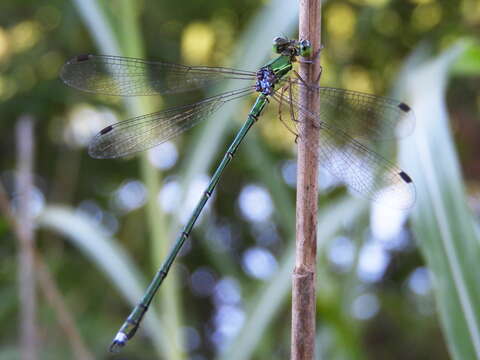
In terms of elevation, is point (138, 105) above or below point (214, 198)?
below

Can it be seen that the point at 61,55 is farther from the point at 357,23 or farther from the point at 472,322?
the point at 472,322

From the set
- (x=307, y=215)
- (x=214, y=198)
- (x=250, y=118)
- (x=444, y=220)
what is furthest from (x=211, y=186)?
(x=214, y=198)

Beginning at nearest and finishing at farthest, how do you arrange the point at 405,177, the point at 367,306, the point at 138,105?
the point at 405,177 < the point at 138,105 < the point at 367,306

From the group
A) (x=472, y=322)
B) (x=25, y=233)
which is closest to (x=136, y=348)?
(x=25, y=233)

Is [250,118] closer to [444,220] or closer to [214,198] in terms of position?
[444,220]

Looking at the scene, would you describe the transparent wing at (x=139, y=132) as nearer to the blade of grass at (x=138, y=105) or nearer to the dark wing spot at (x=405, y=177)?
the blade of grass at (x=138, y=105)

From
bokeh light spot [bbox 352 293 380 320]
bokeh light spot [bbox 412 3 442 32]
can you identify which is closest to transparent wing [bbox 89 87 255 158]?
bokeh light spot [bbox 412 3 442 32]
